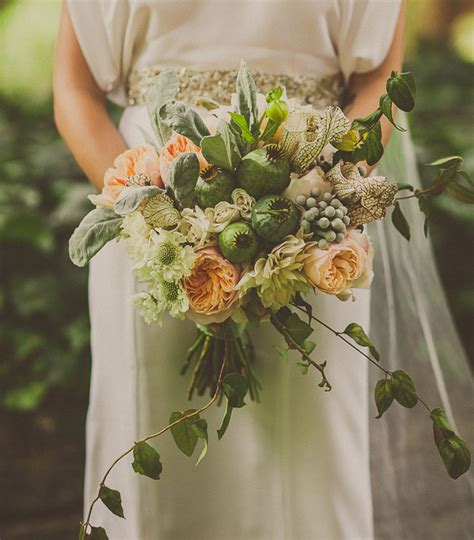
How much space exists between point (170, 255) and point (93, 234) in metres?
0.14

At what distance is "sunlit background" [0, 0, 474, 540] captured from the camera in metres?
2.15

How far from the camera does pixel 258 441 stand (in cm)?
132

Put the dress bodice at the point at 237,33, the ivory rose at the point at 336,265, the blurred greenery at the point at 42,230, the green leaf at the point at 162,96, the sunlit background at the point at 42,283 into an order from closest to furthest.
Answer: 1. the ivory rose at the point at 336,265
2. the green leaf at the point at 162,96
3. the dress bodice at the point at 237,33
4. the sunlit background at the point at 42,283
5. the blurred greenery at the point at 42,230

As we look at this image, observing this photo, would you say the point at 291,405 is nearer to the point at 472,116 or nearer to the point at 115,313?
the point at 115,313

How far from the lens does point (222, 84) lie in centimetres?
120

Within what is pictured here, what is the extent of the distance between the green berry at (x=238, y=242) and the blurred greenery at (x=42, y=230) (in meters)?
1.46

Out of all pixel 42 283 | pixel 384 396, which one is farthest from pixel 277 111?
pixel 42 283

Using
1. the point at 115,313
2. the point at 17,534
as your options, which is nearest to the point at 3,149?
the point at 17,534

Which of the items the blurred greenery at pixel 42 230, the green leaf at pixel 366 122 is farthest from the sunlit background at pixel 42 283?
the green leaf at pixel 366 122

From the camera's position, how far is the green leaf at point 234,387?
0.96 m

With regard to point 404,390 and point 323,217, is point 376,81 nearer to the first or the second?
point 323,217

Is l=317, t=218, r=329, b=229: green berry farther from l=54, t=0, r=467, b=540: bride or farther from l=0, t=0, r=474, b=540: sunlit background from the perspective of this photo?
l=0, t=0, r=474, b=540: sunlit background

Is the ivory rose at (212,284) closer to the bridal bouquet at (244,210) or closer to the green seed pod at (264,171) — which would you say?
the bridal bouquet at (244,210)

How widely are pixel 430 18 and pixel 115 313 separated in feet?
8.65
